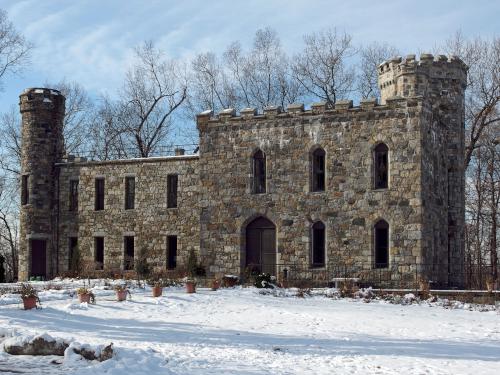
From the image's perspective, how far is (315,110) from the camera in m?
27.9

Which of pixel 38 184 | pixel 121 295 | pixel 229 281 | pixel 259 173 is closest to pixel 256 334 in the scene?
pixel 121 295

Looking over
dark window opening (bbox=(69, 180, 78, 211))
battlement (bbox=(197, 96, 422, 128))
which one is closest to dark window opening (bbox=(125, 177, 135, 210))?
dark window opening (bbox=(69, 180, 78, 211))

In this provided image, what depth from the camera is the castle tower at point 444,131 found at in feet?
93.4

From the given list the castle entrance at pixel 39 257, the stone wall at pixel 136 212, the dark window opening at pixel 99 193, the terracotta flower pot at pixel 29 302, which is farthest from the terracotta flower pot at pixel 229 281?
the castle entrance at pixel 39 257

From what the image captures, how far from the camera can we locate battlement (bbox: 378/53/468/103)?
29.6m

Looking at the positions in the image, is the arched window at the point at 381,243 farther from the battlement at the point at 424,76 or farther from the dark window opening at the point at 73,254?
the dark window opening at the point at 73,254

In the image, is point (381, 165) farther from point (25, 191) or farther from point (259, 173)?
point (25, 191)

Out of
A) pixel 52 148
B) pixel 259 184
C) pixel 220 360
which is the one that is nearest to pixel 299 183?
pixel 259 184

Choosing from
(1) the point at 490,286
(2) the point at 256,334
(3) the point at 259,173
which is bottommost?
(2) the point at 256,334

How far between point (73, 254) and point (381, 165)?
15.0 meters

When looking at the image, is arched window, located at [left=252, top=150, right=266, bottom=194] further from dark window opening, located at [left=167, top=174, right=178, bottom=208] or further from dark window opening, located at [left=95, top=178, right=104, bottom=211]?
dark window opening, located at [left=95, top=178, right=104, bottom=211]

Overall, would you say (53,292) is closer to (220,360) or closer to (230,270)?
(230,270)

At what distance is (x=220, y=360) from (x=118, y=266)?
2165 centimetres

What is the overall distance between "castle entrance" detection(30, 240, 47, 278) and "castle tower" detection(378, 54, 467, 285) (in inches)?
677
